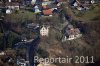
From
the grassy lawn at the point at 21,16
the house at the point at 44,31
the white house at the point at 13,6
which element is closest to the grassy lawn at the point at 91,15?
the house at the point at 44,31

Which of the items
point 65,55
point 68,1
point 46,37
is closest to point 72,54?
point 65,55

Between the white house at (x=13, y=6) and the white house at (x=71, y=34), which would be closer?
the white house at (x=71, y=34)

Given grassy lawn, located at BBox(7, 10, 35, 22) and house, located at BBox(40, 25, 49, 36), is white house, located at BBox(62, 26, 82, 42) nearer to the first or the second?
house, located at BBox(40, 25, 49, 36)

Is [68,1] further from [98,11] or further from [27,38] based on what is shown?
[27,38]

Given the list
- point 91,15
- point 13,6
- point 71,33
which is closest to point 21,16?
point 13,6

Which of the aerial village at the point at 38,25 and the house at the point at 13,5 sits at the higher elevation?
the house at the point at 13,5

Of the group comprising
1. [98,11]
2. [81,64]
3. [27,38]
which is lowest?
[81,64]

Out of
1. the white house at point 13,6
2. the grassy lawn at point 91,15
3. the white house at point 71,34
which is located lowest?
the white house at point 71,34

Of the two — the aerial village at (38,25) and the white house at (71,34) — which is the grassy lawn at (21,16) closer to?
the aerial village at (38,25)

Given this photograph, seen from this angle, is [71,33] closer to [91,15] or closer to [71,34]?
[71,34]
